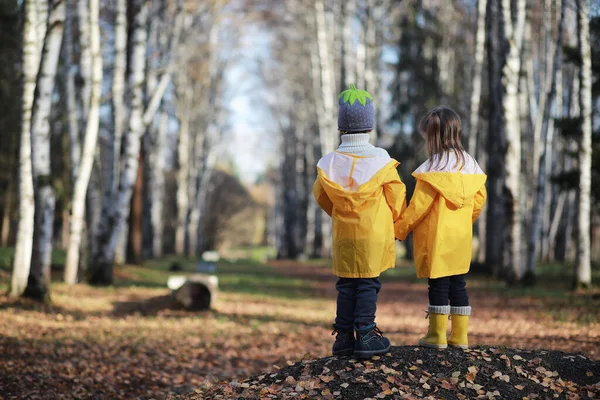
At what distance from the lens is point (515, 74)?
13383 millimetres

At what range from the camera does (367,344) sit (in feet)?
15.8

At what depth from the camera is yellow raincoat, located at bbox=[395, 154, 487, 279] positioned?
4.84 m

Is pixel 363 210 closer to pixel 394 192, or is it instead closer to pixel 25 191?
pixel 394 192

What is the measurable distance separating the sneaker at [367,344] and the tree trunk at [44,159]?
6.19 meters

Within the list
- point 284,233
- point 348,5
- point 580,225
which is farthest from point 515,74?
point 284,233

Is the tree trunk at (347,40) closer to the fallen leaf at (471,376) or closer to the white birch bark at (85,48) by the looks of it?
the white birch bark at (85,48)

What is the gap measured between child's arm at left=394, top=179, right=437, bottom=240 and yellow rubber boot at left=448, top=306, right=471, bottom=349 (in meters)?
0.77

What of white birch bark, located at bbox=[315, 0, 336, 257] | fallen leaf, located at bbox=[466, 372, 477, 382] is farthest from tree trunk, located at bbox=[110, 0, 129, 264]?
fallen leaf, located at bbox=[466, 372, 477, 382]

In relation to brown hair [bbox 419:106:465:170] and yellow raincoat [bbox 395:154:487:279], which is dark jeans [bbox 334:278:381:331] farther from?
brown hair [bbox 419:106:465:170]

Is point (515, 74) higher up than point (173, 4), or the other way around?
point (173, 4)

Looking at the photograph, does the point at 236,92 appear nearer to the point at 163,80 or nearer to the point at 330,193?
the point at 163,80

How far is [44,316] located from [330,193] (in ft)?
19.2

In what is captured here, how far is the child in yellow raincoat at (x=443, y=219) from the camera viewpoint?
486 centimetres

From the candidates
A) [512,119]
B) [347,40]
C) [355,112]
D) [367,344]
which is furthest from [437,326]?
[347,40]
